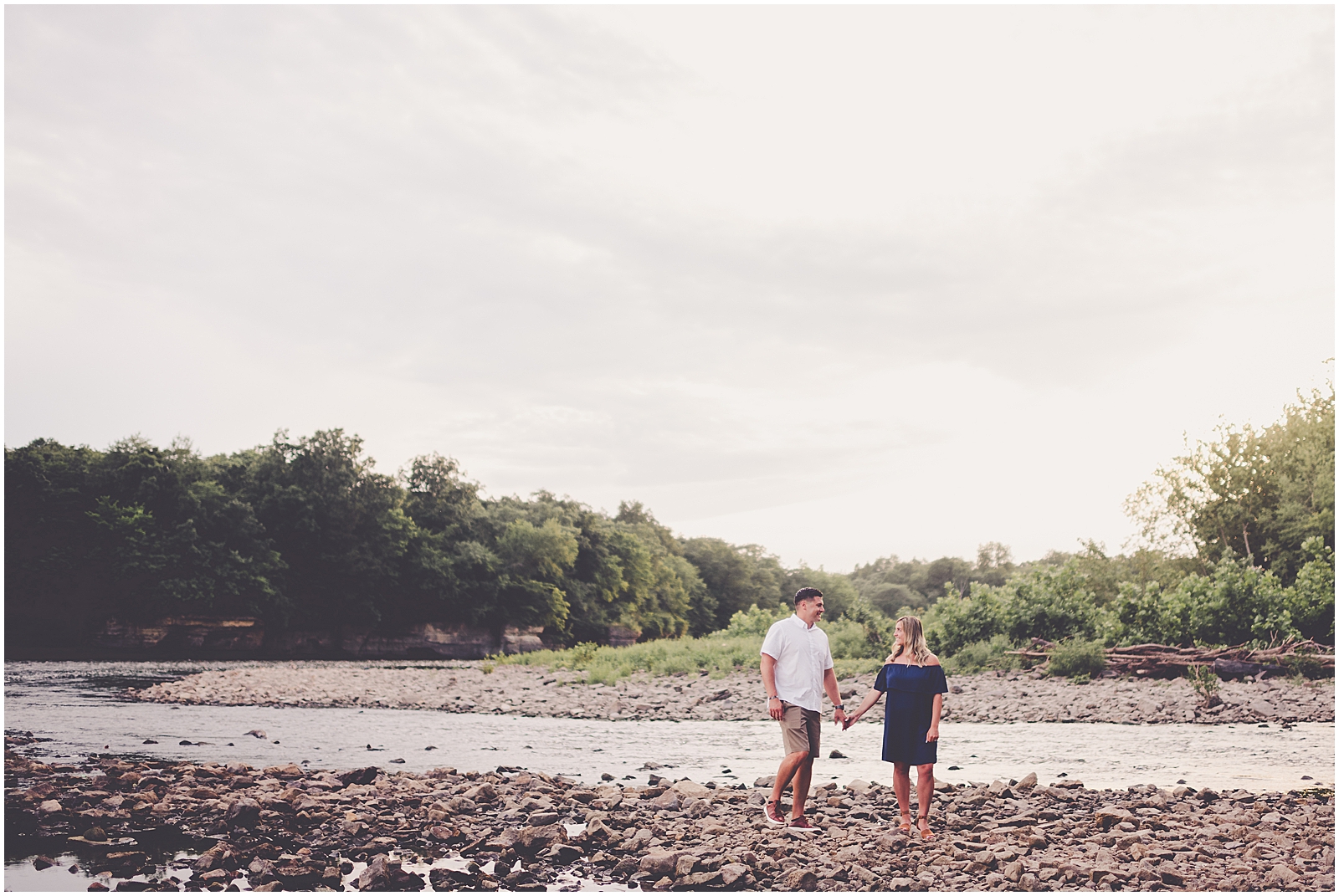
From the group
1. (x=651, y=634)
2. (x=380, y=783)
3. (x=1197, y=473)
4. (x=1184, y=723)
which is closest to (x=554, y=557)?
(x=651, y=634)

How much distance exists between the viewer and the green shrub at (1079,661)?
23547 millimetres

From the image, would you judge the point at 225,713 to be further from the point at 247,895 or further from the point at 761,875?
the point at 761,875

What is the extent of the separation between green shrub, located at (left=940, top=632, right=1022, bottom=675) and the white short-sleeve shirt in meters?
19.0

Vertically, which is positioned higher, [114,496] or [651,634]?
[114,496]

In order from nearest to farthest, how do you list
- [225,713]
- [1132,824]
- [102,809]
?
[1132,824], [102,809], [225,713]

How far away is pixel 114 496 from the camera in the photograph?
55469 millimetres

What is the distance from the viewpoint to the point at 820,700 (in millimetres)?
7871

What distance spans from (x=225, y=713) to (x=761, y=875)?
16.5m

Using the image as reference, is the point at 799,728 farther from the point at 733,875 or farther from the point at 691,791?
the point at 691,791

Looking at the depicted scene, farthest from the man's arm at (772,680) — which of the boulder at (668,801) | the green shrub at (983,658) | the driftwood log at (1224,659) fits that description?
the green shrub at (983,658)

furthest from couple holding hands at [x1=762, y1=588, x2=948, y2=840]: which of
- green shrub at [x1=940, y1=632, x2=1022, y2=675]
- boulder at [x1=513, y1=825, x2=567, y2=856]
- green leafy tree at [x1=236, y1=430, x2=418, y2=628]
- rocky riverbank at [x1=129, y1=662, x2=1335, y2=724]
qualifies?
green leafy tree at [x1=236, y1=430, x2=418, y2=628]

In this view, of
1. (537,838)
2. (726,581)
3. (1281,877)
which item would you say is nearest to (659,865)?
(537,838)

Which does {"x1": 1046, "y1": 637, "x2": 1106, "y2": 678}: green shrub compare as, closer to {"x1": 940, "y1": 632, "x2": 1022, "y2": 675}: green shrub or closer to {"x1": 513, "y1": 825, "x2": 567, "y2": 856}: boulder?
{"x1": 940, "y1": 632, "x2": 1022, "y2": 675}: green shrub

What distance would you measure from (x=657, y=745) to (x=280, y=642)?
177 ft
